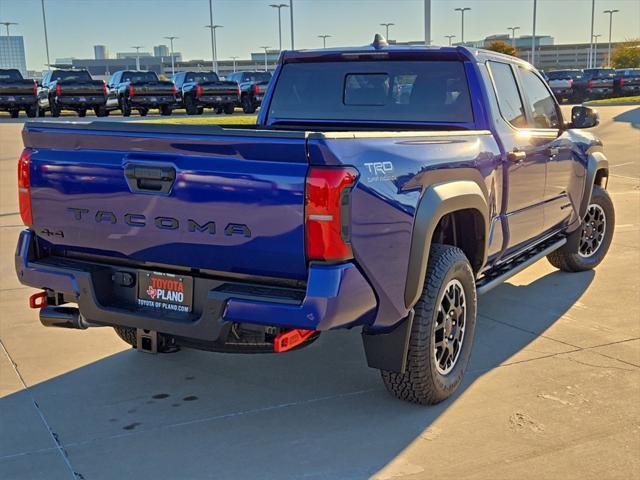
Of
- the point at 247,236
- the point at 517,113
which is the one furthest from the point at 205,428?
the point at 517,113

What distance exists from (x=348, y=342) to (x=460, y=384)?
97 cm

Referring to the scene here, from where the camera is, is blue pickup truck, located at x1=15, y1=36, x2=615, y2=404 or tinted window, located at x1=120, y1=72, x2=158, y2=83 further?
tinted window, located at x1=120, y1=72, x2=158, y2=83

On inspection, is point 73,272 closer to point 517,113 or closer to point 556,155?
point 517,113

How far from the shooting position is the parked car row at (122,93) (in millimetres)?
27031

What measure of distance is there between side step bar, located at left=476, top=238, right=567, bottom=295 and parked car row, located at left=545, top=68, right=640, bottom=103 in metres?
35.5

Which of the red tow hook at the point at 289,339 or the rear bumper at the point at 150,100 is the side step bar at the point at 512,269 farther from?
the rear bumper at the point at 150,100

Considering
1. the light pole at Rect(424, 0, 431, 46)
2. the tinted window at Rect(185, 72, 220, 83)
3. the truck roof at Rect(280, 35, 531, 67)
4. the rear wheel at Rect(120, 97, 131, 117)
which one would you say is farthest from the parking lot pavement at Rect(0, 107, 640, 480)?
the tinted window at Rect(185, 72, 220, 83)

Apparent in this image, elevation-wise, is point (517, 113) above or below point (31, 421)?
above

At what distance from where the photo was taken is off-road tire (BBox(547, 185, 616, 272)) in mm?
7086

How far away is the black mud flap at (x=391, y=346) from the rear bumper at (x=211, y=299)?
0.90ft

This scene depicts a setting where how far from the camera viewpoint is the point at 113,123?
154 inches

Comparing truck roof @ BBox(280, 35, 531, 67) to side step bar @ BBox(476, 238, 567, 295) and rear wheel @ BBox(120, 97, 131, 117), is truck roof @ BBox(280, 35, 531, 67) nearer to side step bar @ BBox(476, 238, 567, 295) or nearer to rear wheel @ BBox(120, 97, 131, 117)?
side step bar @ BBox(476, 238, 567, 295)

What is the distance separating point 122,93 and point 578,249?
23785 millimetres

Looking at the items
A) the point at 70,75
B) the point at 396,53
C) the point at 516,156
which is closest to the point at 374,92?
the point at 396,53
